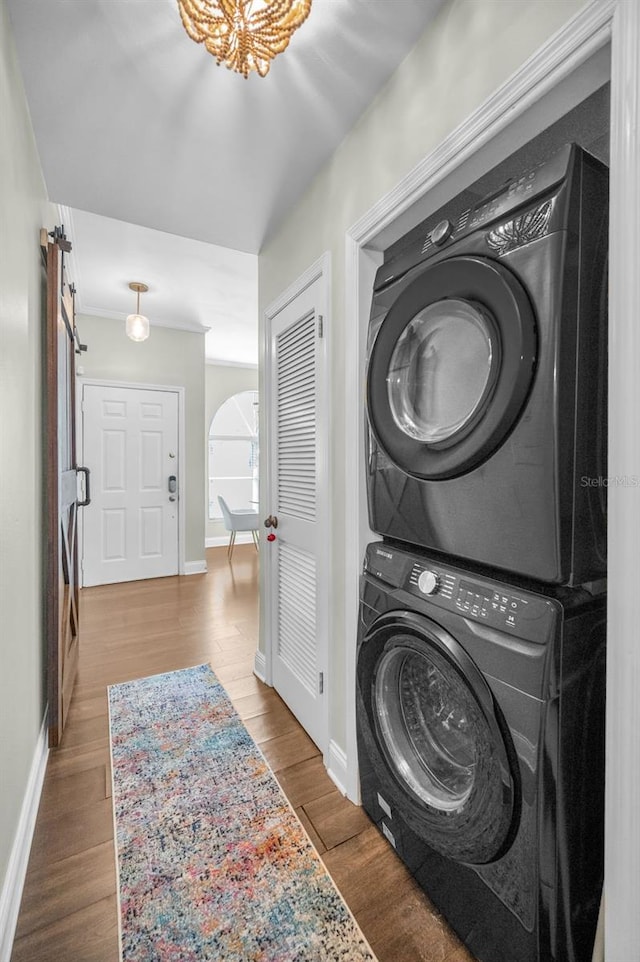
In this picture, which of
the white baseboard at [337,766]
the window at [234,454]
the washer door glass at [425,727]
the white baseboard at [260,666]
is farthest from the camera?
the window at [234,454]

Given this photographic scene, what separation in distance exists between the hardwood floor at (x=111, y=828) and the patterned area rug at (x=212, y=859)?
0.14ft

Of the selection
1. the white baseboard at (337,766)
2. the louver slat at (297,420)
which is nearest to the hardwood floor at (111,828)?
the white baseboard at (337,766)

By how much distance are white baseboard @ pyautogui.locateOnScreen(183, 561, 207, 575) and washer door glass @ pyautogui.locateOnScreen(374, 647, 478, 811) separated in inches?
149

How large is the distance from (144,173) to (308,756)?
101 inches

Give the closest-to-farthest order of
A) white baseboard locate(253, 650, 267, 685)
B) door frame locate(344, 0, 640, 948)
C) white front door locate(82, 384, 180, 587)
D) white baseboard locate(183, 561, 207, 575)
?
door frame locate(344, 0, 640, 948) < white baseboard locate(253, 650, 267, 685) < white front door locate(82, 384, 180, 587) < white baseboard locate(183, 561, 207, 575)

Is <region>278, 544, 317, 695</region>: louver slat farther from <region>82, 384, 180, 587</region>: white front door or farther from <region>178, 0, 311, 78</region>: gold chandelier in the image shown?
<region>82, 384, 180, 587</region>: white front door

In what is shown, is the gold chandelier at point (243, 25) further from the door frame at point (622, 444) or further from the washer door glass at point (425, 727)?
the washer door glass at point (425, 727)

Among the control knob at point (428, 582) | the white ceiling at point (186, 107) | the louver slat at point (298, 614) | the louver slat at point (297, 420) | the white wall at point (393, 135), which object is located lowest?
the louver slat at point (298, 614)

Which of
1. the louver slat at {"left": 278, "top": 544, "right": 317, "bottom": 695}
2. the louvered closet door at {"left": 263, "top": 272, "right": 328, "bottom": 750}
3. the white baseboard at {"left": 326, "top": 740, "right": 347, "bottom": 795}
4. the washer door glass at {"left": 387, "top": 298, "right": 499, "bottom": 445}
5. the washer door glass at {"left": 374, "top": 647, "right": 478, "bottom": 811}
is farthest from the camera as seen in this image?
the louver slat at {"left": 278, "top": 544, "right": 317, "bottom": 695}

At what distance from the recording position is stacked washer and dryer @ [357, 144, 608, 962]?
2.64 feet

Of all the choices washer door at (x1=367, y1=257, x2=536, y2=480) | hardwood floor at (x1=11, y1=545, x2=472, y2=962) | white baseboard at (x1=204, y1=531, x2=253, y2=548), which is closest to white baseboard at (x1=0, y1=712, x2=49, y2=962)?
hardwood floor at (x1=11, y1=545, x2=472, y2=962)

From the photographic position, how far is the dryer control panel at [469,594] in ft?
2.72

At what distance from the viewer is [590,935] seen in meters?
0.85

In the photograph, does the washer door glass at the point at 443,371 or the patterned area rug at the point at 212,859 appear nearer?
the washer door glass at the point at 443,371
